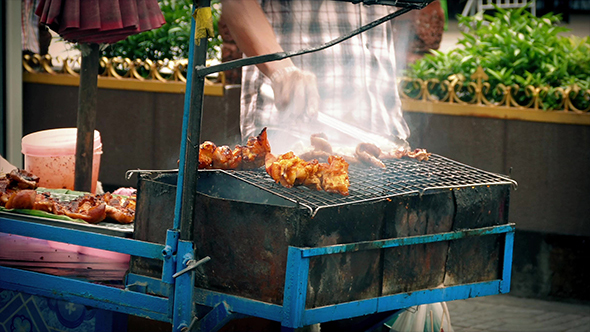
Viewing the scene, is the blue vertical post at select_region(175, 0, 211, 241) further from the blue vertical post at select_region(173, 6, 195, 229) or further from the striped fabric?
the striped fabric

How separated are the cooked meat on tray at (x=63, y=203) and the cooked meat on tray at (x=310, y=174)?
1047 millimetres

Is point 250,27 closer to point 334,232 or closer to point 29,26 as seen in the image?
point 334,232

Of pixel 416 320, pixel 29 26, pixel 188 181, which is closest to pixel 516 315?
pixel 416 320

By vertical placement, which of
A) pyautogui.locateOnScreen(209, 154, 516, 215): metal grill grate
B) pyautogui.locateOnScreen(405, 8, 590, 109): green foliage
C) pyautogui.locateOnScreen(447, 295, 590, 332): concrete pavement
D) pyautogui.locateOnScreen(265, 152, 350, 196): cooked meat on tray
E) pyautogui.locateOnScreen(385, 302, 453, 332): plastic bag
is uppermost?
pyautogui.locateOnScreen(405, 8, 590, 109): green foliage

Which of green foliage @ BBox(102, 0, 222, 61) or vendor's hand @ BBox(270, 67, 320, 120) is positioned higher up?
green foliage @ BBox(102, 0, 222, 61)

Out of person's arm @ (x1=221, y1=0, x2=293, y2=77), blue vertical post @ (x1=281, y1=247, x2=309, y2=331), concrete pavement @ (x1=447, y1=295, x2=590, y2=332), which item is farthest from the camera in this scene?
concrete pavement @ (x1=447, y1=295, x2=590, y2=332)

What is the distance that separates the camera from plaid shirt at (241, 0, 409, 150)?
4562 mm

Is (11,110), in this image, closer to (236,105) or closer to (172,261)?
(236,105)

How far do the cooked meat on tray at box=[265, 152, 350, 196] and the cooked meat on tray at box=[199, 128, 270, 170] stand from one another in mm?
302

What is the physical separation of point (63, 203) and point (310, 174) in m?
1.62

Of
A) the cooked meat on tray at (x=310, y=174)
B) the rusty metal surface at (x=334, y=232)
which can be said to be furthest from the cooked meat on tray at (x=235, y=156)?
the cooked meat on tray at (x=310, y=174)

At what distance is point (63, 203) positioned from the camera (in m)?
3.79

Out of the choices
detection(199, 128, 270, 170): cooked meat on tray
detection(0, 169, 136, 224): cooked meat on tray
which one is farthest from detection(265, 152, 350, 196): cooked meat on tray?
detection(0, 169, 136, 224): cooked meat on tray

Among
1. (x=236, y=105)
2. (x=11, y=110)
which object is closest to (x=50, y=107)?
(x=11, y=110)
